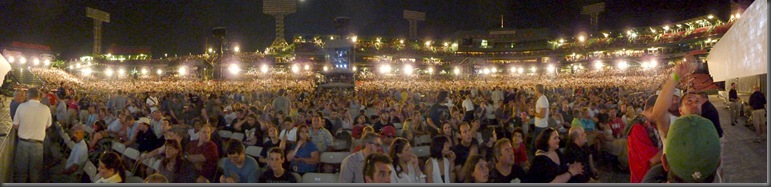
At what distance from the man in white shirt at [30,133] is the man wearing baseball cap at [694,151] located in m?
7.49

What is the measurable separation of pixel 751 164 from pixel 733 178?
4.25 feet

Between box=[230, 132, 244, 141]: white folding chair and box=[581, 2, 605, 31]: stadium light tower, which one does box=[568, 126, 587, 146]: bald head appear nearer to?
box=[230, 132, 244, 141]: white folding chair

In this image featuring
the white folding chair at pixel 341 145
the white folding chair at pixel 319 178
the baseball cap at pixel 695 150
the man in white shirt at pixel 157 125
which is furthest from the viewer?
the man in white shirt at pixel 157 125

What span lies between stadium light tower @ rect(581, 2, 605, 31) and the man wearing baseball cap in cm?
7830

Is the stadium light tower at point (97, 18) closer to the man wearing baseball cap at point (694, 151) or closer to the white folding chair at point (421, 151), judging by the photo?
the white folding chair at point (421, 151)

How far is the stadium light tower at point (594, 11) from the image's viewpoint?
7495cm

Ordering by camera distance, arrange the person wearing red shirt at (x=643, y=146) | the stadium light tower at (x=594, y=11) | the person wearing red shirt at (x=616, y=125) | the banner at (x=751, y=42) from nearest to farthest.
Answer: the person wearing red shirt at (x=643, y=146) < the banner at (x=751, y=42) < the person wearing red shirt at (x=616, y=125) < the stadium light tower at (x=594, y=11)

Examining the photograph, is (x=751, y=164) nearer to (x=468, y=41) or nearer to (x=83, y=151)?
(x=83, y=151)

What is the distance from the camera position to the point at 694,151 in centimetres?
229

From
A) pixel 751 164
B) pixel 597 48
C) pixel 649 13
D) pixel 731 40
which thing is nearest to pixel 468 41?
pixel 597 48

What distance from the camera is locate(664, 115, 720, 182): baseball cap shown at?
228 centimetres

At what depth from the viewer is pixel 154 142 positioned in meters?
8.26

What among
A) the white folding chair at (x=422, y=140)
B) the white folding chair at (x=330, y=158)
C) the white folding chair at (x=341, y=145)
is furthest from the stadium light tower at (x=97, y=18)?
the white folding chair at (x=330, y=158)

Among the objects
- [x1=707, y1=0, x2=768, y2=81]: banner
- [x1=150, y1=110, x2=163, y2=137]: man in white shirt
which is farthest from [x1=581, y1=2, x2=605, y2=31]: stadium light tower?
[x1=150, y1=110, x2=163, y2=137]: man in white shirt
